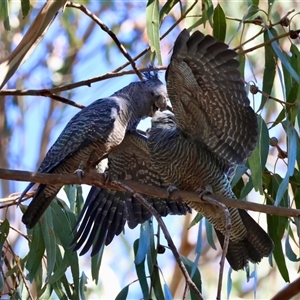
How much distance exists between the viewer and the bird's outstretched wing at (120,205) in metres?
3.01

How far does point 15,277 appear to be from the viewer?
3064 mm

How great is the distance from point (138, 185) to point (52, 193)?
65 centimetres

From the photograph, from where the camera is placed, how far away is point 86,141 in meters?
2.80

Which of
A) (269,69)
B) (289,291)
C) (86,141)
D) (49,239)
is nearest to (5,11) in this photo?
(86,141)

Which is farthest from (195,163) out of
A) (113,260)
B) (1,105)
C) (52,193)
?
(113,260)

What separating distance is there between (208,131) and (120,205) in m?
0.75

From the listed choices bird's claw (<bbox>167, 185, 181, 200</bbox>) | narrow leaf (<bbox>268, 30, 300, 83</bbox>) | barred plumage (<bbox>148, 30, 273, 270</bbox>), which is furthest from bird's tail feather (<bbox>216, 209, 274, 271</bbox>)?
narrow leaf (<bbox>268, 30, 300, 83</bbox>)

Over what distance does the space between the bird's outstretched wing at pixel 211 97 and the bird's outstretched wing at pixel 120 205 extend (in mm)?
450

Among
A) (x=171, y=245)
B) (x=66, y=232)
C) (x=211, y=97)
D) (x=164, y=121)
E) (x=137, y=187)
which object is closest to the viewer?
(x=171, y=245)

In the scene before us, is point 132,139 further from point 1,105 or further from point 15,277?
point 1,105

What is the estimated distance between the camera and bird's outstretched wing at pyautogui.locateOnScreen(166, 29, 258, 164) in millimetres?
2268

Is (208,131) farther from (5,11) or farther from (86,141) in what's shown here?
(5,11)

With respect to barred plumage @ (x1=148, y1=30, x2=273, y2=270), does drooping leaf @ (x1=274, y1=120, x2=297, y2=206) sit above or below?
below

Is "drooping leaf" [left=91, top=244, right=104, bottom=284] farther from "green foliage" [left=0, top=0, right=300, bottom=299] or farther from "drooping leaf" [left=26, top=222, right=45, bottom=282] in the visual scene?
"drooping leaf" [left=26, top=222, right=45, bottom=282]
